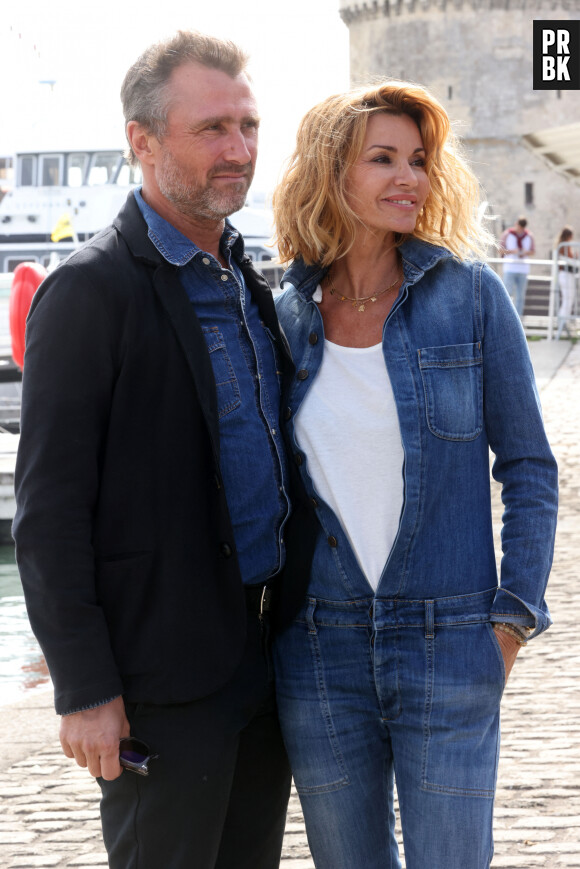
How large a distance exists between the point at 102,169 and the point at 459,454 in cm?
2606

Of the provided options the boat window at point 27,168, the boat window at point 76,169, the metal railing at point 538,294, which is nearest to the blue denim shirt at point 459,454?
the metal railing at point 538,294

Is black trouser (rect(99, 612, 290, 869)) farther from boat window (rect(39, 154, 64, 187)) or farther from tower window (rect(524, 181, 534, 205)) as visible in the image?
tower window (rect(524, 181, 534, 205))

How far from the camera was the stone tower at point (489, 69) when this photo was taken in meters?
48.2

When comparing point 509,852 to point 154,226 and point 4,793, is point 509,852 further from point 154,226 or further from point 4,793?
point 154,226

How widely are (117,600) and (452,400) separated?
71cm

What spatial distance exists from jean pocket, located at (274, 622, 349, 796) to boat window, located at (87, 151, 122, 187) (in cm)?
2574

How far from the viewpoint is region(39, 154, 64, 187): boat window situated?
2775 cm

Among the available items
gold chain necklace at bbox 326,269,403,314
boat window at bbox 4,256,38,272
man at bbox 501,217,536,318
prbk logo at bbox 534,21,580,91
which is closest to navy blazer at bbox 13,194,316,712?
gold chain necklace at bbox 326,269,403,314

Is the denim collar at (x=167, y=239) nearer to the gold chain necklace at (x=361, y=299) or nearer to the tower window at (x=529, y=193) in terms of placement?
the gold chain necklace at (x=361, y=299)

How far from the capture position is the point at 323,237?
2586mm

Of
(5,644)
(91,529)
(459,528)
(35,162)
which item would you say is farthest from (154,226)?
(35,162)

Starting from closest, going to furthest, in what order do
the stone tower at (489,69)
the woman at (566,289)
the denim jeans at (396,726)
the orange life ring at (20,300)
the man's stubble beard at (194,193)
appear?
the denim jeans at (396,726) → the man's stubble beard at (194,193) → the orange life ring at (20,300) → the woman at (566,289) → the stone tower at (489,69)

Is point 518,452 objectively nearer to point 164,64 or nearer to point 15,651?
point 164,64

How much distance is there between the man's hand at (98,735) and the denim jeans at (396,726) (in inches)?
14.8
